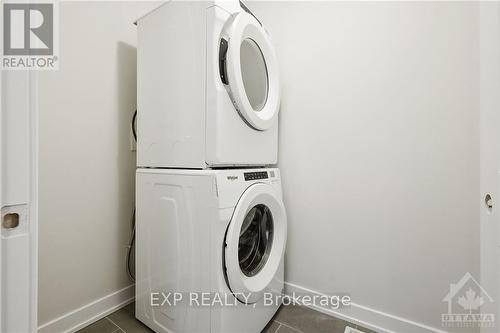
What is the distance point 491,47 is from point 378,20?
2.57 ft

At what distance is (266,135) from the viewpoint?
1.26 metres

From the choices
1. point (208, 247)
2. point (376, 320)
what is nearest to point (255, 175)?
point (208, 247)

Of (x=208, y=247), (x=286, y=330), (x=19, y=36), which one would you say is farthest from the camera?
(x=286, y=330)

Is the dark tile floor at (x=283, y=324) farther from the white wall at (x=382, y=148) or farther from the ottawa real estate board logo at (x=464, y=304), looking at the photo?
the ottawa real estate board logo at (x=464, y=304)

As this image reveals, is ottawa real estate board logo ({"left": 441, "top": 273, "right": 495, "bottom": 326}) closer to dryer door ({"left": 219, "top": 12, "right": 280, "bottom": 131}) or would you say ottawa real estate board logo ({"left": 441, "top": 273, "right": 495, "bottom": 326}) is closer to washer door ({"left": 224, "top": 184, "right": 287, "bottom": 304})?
washer door ({"left": 224, "top": 184, "right": 287, "bottom": 304})

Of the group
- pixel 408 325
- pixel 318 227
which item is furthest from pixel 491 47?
pixel 408 325

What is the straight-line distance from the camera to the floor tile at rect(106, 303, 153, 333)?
46.8 inches

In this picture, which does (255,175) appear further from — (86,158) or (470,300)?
(470,300)

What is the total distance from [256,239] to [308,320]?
1.69ft

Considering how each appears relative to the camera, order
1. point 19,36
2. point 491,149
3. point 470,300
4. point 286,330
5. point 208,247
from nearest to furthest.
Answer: point 19,36 < point 491,149 < point 208,247 < point 470,300 < point 286,330

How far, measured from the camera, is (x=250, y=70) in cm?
123

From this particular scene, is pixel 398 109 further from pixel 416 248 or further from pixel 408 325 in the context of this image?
pixel 408 325

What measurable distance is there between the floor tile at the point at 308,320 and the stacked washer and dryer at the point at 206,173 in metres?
0.14

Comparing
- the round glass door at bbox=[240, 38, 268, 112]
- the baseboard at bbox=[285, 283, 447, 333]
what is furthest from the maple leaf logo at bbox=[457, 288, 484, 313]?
the round glass door at bbox=[240, 38, 268, 112]
